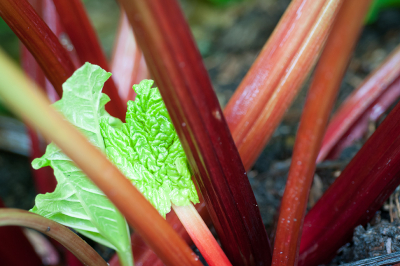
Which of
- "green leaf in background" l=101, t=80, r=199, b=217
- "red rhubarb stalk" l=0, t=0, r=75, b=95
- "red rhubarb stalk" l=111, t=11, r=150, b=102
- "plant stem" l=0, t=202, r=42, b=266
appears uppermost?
"red rhubarb stalk" l=111, t=11, r=150, b=102

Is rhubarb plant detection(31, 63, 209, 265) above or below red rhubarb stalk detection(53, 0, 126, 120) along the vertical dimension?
below

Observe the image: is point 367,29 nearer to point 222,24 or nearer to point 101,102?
point 222,24

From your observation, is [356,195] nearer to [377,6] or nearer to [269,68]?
[269,68]

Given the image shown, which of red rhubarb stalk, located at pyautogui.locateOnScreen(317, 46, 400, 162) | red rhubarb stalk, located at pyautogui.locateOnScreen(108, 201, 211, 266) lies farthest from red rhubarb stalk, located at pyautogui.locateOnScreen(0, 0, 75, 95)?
red rhubarb stalk, located at pyautogui.locateOnScreen(317, 46, 400, 162)

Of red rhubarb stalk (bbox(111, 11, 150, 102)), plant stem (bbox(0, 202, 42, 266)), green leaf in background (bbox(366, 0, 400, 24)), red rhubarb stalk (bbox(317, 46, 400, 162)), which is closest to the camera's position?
plant stem (bbox(0, 202, 42, 266))

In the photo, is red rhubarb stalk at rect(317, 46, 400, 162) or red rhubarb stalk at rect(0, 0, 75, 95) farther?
red rhubarb stalk at rect(317, 46, 400, 162)

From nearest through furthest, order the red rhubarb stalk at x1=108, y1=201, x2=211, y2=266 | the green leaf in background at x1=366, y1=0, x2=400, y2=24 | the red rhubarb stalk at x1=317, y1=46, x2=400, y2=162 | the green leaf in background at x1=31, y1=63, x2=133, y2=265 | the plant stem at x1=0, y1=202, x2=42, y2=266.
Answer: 1. the green leaf in background at x1=31, y1=63, x2=133, y2=265
2. the red rhubarb stalk at x1=108, y1=201, x2=211, y2=266
3. the plant stem at x1=0, y1=202, x2=42, y2=266
4. the red rhubarb stalk at x1=317, y1=46, x2=400, y2=162
5. the green leaf in background at x1=366, y1=0, x2=400, y2=24

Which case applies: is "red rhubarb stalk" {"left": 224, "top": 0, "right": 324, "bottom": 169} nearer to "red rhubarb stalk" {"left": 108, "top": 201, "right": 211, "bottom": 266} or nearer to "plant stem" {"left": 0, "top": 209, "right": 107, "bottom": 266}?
"red rhubarb stalk" {"left": 108, "top": 201, "right": 211, "bottom": 266}
